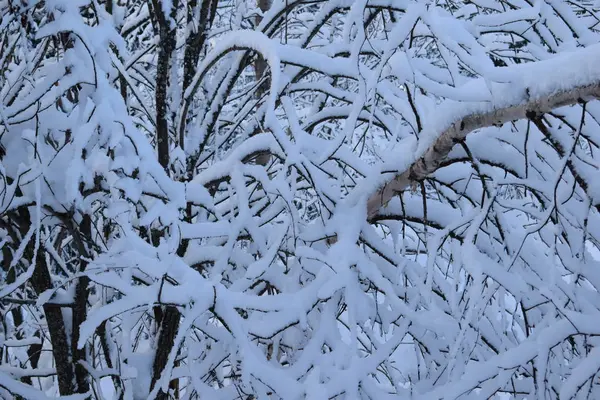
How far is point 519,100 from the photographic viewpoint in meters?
1.40

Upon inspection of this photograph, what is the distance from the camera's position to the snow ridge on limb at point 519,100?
124 centimetres

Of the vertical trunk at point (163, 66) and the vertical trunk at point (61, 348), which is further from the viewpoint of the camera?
the vertical trunk at point (163, 66)

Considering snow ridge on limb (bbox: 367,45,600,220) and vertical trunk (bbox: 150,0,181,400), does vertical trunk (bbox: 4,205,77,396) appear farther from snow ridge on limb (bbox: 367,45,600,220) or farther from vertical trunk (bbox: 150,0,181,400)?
snow ridge on limb (bbox: 367,45,600,220)

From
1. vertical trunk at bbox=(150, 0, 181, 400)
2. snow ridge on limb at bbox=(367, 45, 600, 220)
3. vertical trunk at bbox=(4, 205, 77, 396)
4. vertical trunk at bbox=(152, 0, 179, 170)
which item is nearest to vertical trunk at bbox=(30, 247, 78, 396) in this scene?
vertical trunk at bbox=(4, 205, 77, 396)

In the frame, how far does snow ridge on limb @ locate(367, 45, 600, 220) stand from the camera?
4.07 feet

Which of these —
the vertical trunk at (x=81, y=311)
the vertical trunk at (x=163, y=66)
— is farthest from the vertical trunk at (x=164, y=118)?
the vertical trunk at (x=81, y=311)

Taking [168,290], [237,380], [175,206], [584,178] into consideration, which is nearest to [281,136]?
[175,206]

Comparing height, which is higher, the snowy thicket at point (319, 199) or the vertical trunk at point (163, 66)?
the vertical trunk at point (163, 66)

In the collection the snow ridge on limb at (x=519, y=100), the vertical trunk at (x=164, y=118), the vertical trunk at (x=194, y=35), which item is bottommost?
the snow ridge on limb at (x=519, y=100)

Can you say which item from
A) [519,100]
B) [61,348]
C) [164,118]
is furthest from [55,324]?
[519,100]

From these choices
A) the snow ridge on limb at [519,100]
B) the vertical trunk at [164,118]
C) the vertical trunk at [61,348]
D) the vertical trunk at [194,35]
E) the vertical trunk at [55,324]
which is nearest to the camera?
the snow ridge on limb at [519,100]

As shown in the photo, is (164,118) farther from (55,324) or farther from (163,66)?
(55,324)

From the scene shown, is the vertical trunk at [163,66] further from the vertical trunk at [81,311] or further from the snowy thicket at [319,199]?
the vertical trunk at [81,311]

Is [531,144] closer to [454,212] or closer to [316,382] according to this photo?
[454,212]
